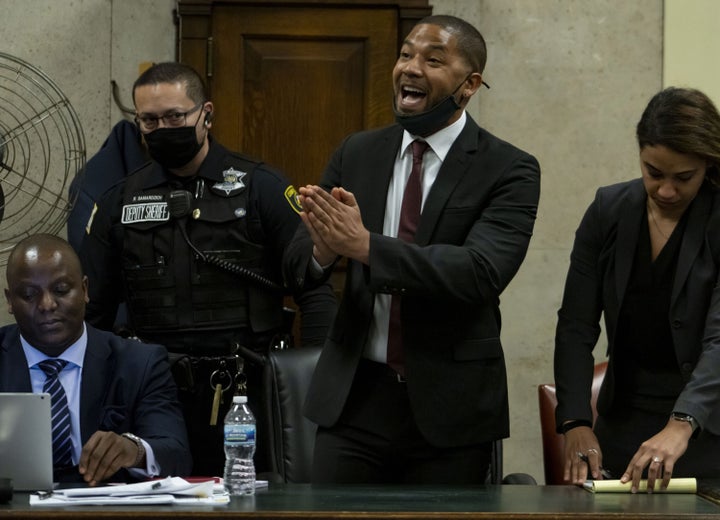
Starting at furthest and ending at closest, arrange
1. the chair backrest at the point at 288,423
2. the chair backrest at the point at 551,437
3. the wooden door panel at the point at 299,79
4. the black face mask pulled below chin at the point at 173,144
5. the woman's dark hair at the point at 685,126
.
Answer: the wooden door panel at the point at 299,79 → the black face mask pulled below chin at the point at 173,144 → the chair backrest at the point at 551,437 → the chair backrest at the point at 288,423 → the woman's dark hair at the point at 685,126

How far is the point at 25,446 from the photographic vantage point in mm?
2793

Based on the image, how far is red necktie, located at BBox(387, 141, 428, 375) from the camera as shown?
123 inches

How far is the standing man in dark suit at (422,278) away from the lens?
303cm

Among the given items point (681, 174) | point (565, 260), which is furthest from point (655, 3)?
point (681, 174)

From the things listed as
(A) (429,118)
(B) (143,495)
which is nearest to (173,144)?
(A) (429,118)

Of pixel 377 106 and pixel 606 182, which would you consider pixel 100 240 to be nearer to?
pixel 377 106

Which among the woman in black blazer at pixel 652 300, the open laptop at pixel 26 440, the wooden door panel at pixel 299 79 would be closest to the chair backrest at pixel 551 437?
the woman in black blazer at pixel 652 300

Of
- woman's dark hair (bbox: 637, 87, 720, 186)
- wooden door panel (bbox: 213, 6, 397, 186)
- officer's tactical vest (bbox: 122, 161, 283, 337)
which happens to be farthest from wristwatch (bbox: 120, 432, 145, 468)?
wooden door panel (bbox: 213, 6, 397, 186)

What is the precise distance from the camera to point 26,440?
279 cm

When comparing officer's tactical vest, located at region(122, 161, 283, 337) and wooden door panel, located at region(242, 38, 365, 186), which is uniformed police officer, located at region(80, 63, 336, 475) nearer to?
officer's tactical vest, located at region(122, 161, 283, 337)

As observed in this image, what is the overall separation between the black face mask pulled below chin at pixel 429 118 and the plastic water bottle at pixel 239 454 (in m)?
0.82

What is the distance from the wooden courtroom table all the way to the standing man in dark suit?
23 cm

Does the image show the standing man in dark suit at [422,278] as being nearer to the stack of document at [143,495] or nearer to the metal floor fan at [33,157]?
the stack of document at [143,495]

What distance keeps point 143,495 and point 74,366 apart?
34.9 inches
